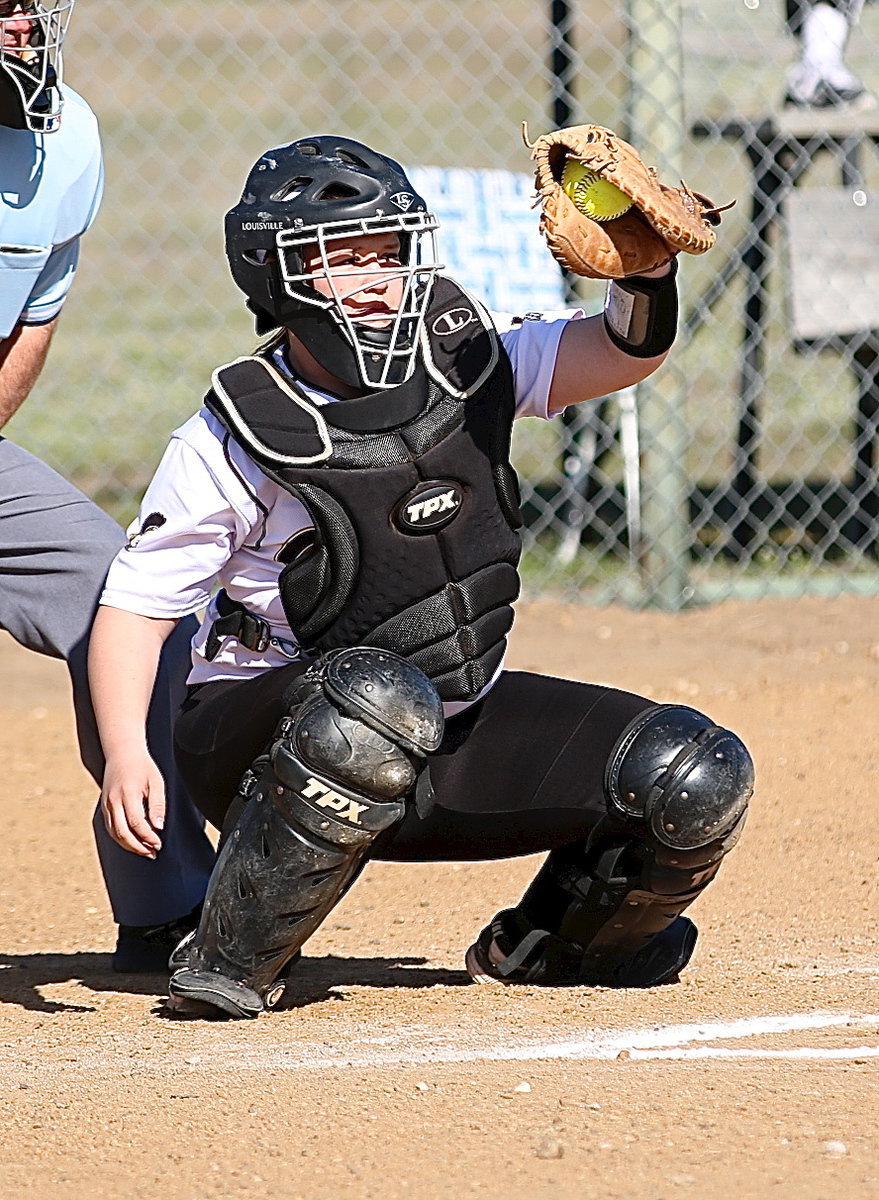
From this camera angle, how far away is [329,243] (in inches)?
115

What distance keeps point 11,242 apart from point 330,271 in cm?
77

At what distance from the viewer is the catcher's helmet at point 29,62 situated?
317 cm

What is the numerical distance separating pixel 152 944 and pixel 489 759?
861 mm

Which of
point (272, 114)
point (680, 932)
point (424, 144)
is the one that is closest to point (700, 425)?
point (680, 932)

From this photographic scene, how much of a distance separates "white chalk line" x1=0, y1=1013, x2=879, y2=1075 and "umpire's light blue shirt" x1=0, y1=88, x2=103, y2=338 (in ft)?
4.89

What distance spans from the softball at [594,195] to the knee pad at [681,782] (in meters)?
0.85

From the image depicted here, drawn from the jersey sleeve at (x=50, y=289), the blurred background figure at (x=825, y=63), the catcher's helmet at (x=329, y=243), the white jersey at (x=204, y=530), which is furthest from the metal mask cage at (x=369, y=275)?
the blurred background figure at (x=825, y=63)

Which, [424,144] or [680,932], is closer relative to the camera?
[680,932]

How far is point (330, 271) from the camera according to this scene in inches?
115

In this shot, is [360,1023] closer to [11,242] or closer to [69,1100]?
[69,1100]

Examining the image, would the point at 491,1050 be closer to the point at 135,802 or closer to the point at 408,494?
the point at 135,802

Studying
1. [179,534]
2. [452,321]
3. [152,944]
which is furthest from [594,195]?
[152,944]

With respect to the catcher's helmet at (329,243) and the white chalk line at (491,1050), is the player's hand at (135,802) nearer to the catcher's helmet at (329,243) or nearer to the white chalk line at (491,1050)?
the white chalk line at (491,1050)

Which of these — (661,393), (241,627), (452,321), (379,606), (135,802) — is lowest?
(661,393)
